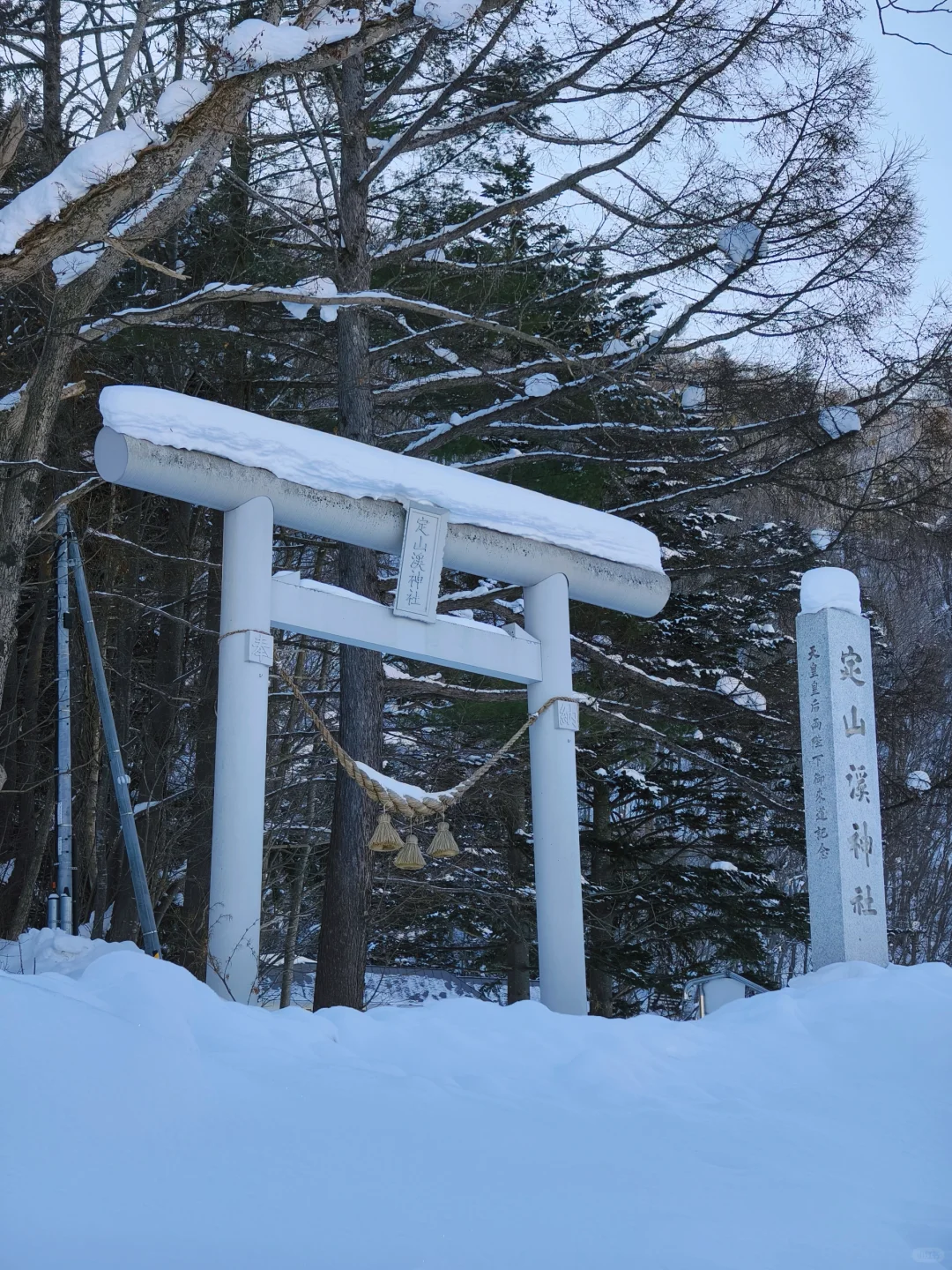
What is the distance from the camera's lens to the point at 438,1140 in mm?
3322

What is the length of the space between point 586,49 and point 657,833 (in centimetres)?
965

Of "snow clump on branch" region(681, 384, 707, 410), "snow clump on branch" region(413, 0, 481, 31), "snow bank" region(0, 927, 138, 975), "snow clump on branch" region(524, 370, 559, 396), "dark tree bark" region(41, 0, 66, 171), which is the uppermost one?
"dark tree bark" region(41, 0, 66, 171)

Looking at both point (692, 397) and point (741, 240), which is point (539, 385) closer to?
point (692, 397)

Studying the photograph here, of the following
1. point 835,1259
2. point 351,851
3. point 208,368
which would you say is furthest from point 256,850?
point 208,368

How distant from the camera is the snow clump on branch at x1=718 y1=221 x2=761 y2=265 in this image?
28.6 feet

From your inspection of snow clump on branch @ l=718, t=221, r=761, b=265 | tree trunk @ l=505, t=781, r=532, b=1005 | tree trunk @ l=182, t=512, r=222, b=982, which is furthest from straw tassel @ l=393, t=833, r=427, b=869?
tree trunk @ l=505, t=781, r=532, b=1005

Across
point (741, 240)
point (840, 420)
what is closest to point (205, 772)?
point (840, 420)

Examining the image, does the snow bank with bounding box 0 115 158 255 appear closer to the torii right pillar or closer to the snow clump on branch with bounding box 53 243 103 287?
the snow clump on branch with bounding box 53 243 103 287

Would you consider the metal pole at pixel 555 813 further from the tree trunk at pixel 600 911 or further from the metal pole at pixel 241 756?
the tree trunk at pixel 600 911

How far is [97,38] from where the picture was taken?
9.94 metres

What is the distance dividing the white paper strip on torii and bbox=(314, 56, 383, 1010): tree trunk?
7.53 ft

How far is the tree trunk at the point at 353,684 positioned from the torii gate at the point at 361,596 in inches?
78.6

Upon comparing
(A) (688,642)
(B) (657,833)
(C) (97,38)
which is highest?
(C) (97,38)

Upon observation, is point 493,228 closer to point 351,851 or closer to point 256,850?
point 351,851
